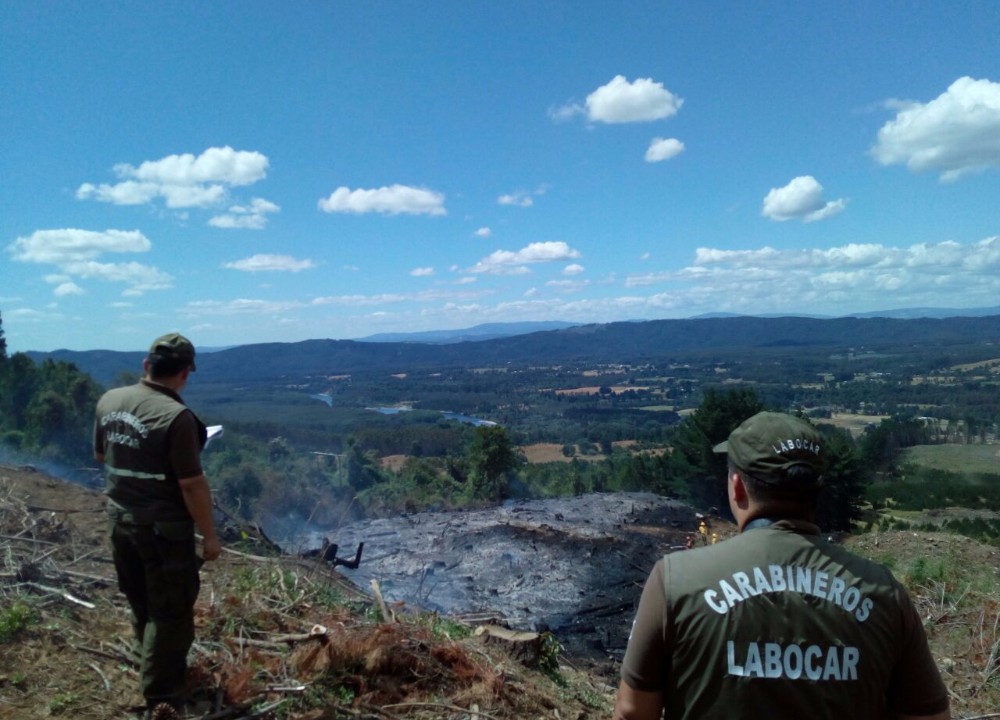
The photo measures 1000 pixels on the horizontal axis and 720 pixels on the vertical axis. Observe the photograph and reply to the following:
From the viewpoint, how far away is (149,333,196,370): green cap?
3533 millimetres

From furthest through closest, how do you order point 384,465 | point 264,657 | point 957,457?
point 384,465 < point 957,457 < point 264,657

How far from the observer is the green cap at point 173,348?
3533 mm

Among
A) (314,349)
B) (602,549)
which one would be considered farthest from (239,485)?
(314,349)

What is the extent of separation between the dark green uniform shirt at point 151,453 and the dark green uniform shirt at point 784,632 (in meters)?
2.63

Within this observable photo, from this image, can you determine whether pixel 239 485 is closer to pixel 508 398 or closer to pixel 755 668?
pixel 755 668

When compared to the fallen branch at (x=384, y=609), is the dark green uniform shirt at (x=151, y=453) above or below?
above

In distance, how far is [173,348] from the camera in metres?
3.56

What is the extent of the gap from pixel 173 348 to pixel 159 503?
83cm

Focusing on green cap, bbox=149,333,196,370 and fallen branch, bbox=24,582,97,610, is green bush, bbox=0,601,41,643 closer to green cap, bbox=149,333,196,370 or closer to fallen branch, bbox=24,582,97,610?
fallen branch, bbox=24,582,97,610

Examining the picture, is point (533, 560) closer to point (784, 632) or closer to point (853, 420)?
point (784, 632)

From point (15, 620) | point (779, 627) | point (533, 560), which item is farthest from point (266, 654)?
point (533, 560)

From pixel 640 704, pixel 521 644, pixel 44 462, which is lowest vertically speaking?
pixel 44 462

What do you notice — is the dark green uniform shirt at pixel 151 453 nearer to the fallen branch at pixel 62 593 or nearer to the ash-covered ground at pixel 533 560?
the fallen branch at pixel 62 593

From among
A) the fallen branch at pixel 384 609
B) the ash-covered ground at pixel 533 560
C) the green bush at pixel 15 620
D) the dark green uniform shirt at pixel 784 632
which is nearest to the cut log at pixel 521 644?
the fallen branch at pixel 384 609
